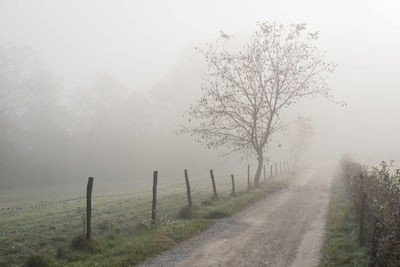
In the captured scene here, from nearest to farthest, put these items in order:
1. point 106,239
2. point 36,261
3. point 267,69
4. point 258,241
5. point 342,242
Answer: point 36,261 < point 342,242 < point 258,241 < point 106,239 < point 267,69

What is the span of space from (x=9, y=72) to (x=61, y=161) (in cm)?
2137

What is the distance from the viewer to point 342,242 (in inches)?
525

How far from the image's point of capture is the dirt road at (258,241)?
11891mm

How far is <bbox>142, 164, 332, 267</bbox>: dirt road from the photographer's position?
11.9 m

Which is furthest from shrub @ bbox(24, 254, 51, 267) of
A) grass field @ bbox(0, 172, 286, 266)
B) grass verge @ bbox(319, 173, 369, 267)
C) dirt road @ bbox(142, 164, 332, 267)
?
grass verge @ bbox(319, 173, 369, 267)

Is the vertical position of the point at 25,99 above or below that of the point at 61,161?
above

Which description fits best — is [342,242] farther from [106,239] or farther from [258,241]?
[106,239]

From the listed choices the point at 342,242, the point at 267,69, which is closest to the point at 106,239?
the point at 342,242

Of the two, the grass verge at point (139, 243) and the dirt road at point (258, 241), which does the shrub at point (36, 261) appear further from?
the dirt road at point (258, 241)

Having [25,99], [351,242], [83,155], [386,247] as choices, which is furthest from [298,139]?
[386,247]

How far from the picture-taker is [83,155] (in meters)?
80.9

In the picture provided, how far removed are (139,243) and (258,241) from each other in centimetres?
470

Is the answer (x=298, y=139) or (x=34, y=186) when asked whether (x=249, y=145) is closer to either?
(x=298, y=139)

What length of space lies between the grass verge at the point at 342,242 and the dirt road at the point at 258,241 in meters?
0.36
